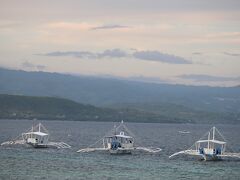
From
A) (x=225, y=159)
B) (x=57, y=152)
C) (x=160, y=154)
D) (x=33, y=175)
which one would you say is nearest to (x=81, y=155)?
(x=57, y=152)

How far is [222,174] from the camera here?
125 m

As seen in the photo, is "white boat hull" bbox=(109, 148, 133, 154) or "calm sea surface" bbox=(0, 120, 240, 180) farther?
"white boat hull" bbox=(109, 148, 133, 154)

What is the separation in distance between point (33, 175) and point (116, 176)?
14.4 m

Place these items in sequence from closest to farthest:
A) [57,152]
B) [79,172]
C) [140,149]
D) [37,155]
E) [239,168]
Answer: [79,172]
[239,168]
[37,155]
[57,152]
[140,149]

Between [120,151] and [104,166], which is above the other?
[120,151]

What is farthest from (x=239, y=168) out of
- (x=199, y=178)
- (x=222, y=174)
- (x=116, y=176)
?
(x=116, y=176)

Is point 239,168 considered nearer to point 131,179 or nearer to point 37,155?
point 131,179

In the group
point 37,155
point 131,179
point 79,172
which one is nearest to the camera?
point 131,179

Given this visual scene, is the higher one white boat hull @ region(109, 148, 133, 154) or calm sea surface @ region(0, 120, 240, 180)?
white boat hull @ region(109, 148, 133, 154)

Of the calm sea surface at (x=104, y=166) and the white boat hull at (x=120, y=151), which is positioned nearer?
the calm sea surface at (x=104, y=166)

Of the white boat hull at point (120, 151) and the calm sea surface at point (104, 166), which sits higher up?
the white boat hull at point (120, 151)

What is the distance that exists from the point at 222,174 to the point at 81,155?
4351 cm

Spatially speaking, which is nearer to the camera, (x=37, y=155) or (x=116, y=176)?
(x=116, y=176)

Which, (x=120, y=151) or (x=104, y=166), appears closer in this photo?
(x=104, y=166)
